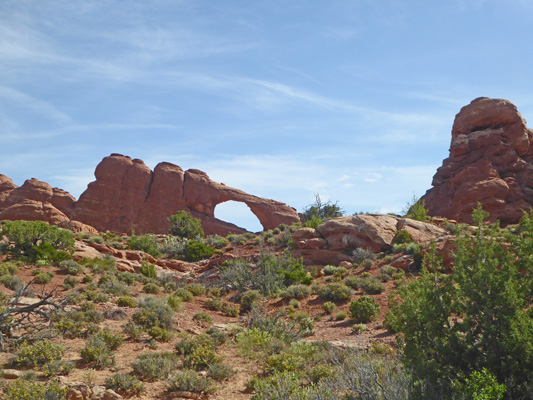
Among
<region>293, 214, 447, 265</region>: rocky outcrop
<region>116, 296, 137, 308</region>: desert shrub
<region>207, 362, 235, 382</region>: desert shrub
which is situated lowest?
<region>207, 362, 235, 382</region>: desert shrub

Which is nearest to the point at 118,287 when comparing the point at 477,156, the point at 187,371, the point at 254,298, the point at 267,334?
the point at 254,298

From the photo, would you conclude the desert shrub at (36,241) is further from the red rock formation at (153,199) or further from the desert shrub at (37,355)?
the red rock formation at (153,199)

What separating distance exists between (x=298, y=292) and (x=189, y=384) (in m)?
9.47

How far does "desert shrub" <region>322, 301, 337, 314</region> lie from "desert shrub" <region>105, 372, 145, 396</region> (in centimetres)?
838

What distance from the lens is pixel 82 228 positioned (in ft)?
132

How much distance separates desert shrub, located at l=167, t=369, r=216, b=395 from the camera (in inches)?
311

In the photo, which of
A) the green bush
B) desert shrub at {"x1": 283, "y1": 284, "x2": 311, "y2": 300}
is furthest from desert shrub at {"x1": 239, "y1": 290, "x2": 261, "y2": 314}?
the green bush

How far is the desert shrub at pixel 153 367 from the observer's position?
8.45 metres

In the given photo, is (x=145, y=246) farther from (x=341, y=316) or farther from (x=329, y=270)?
(x=341, y=316)

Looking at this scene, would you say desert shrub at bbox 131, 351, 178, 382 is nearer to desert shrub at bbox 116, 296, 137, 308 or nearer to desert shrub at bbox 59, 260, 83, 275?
desert shrub at bbox 116, 296, 137, 308

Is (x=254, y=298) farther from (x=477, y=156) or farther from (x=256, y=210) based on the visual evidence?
(x=256, y=210)

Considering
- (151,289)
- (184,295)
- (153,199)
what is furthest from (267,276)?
(153,199)

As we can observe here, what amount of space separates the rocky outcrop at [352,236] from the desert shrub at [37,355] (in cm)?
1570

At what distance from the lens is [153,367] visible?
850 cm
